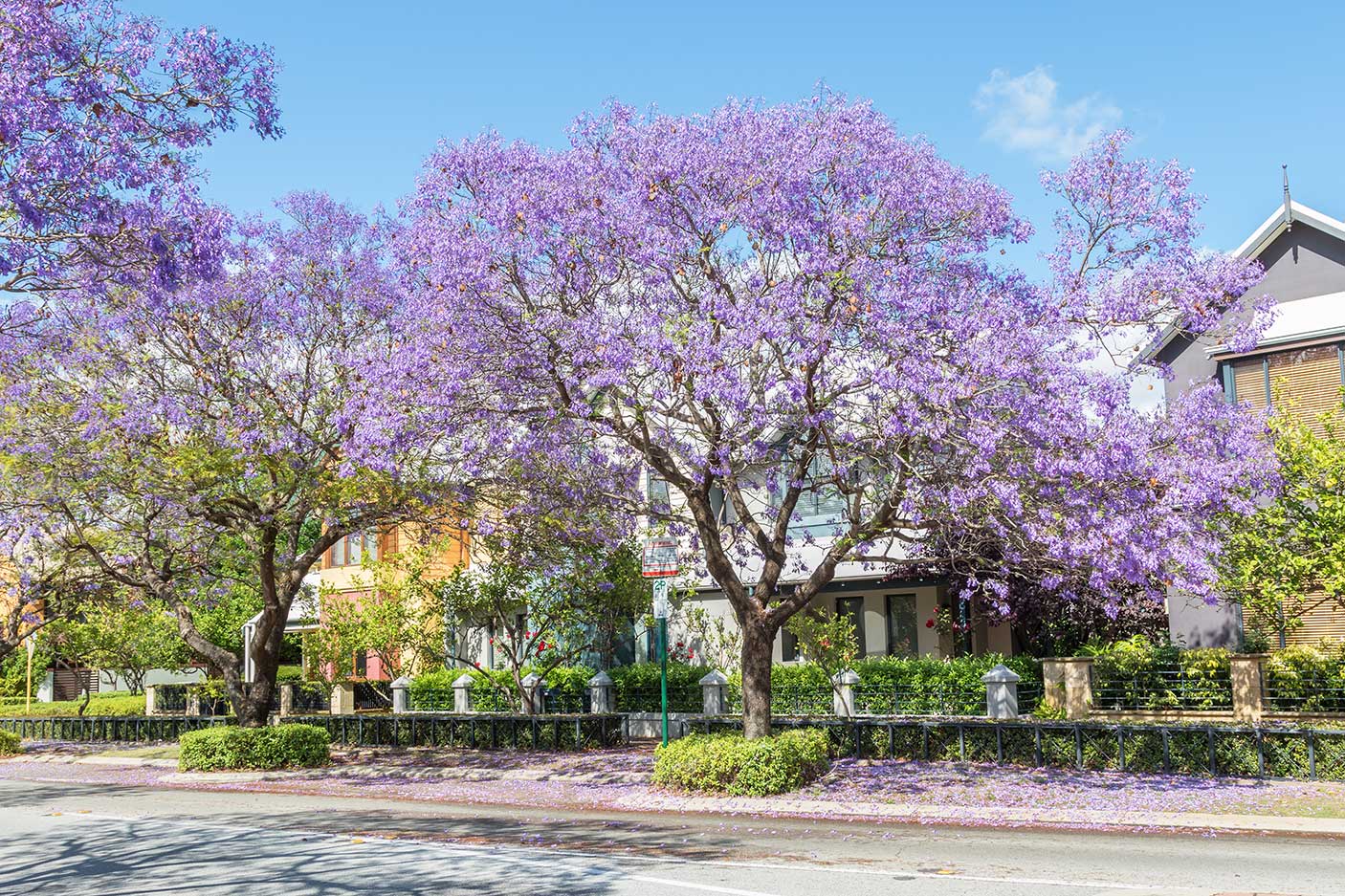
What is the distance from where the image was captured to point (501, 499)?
22.1 m

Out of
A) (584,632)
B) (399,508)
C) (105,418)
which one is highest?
(105,418)

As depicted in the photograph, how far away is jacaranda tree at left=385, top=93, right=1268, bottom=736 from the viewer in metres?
15.1

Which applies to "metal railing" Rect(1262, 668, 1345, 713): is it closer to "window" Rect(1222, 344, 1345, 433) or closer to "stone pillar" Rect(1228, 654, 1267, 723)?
"stone pillar" Rect(1228, 654, 1267, 723)

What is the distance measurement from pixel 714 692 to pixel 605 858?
13.7 metres

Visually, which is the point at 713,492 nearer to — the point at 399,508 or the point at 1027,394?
the point at 399,508

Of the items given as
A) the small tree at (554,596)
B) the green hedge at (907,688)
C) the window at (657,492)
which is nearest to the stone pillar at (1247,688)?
the green hedge at (907,688)

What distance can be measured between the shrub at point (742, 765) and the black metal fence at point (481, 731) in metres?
7.11

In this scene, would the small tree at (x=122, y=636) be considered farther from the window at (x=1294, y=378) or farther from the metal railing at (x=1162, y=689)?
the window at (x=1294, y=378)

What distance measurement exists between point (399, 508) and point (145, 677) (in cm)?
3738

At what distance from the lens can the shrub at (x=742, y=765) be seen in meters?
17.1

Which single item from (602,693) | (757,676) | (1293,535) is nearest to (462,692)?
(602,693)

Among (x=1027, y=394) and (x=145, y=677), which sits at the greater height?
(x=1027, y=394)

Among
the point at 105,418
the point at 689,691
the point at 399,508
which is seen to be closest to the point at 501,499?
the point at 399,508

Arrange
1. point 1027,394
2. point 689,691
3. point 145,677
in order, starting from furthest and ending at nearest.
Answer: point 145,677 → point 689,691 → point 1027,394
